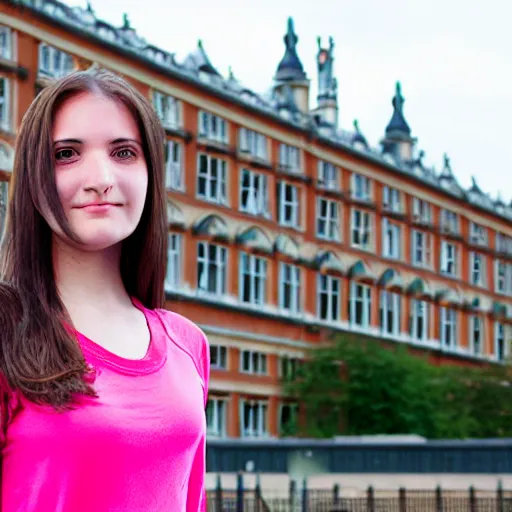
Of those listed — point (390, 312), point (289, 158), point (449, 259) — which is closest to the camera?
point (289, 158)

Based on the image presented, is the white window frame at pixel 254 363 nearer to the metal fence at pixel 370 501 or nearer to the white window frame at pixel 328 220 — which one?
the white window frame at pixel 328 220

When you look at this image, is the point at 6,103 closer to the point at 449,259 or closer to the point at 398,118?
the point at 398,118

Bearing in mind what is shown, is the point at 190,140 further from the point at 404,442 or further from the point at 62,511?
the point at 62,511

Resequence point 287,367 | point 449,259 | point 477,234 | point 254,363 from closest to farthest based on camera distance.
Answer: point 254,363, point 287,367, point 449,259, point 477,234

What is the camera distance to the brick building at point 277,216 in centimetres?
2394

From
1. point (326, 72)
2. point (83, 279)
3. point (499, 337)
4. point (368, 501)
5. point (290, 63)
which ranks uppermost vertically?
point (326, 72)

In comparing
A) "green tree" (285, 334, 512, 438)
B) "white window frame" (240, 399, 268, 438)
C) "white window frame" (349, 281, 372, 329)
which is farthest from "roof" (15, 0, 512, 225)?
"white window frame" (240, 399, 268, 438)

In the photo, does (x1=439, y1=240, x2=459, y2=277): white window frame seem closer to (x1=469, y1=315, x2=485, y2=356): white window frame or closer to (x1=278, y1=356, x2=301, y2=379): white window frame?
(x1=469, y1=315, x2=485, y2=356): white window frame

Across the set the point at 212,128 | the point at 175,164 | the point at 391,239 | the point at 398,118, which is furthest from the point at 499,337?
the point at 175,164

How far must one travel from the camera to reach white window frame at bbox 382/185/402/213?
32.4m

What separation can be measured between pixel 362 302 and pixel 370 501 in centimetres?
1237

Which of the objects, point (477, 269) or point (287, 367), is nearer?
point (287, 367)

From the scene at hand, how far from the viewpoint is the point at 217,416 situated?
26656 mm

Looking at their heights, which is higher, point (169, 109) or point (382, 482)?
point (169, 109)
